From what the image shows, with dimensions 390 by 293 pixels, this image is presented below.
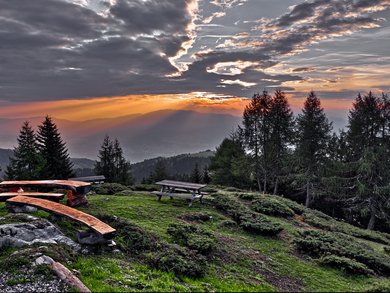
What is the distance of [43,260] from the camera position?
8.05 m

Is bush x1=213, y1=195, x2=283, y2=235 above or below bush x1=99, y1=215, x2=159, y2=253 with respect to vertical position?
below

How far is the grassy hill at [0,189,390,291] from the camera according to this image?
8250mm

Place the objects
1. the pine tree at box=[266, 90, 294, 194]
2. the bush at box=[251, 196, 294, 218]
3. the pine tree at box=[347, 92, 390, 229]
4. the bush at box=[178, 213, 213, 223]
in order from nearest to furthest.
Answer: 1. the bush at box=[178, 213, 213, 223]
2. the bush at box=[251, 196, 294, 218]
3. the pine tree at box=[347, 92, 390, 229]
4. the pine tree at box=[266, 90, 294, 194]

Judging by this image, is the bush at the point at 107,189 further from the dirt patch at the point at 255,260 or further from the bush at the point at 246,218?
the dirt patch at the point at 255,260

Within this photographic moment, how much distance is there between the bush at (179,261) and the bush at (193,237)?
0.65 metres

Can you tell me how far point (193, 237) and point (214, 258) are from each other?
1386 millimetres

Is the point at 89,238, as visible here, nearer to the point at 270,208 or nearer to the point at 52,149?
the point at 270,208

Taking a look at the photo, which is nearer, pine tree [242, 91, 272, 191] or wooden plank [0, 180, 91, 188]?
wooden plank [0, 180, 91, 188]

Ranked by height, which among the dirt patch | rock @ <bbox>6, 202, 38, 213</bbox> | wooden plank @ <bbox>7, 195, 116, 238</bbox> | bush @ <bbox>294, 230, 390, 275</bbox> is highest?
wooden plank @ <bbox>7, 195, 116, 238</bbox>

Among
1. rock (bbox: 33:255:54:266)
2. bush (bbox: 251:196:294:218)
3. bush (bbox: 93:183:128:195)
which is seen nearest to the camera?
rock (bbox: 33:255:54:266)

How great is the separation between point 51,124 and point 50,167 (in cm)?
554

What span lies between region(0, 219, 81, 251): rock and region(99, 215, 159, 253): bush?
1.54 m

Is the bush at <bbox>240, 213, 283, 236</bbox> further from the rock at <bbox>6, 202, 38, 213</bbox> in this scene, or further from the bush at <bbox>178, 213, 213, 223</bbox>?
the rock at <bbox>6, 202, 38, 213</bbox>

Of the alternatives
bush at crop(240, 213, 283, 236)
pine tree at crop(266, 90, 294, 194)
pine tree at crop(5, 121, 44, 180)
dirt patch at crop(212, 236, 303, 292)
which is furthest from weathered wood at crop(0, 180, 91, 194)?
pine tree at crop(266, 90, 294, 194)
